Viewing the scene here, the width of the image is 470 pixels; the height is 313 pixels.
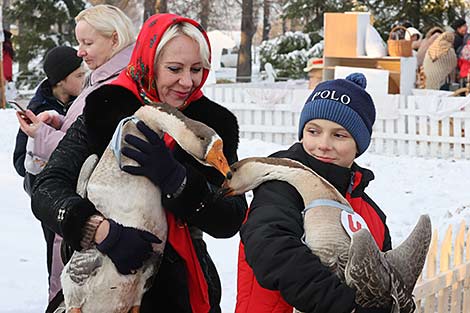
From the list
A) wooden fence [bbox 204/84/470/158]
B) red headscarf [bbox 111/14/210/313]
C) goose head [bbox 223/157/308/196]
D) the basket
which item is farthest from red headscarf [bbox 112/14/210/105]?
the basket

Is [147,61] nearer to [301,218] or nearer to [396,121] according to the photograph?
[301,218]

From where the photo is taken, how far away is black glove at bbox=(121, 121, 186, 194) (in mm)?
2301

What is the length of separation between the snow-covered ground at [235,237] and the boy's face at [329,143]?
3.12m

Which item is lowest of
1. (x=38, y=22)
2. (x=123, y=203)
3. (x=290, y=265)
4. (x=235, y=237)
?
(x=235, y=237)

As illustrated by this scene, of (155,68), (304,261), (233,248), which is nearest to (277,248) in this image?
(304,261)

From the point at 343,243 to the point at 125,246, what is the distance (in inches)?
24.8

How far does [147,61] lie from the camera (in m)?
2.48

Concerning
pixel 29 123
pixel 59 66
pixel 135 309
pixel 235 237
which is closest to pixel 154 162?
pixel 135 309

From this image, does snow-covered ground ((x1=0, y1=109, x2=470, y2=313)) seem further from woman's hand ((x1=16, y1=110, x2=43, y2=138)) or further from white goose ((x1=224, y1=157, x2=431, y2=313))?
white goose ((x1=224, y1=157, x2=431, y2=313))

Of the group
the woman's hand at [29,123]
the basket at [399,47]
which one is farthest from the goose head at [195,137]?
the basket at [399,47]

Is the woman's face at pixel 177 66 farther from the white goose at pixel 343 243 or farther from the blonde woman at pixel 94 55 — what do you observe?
the blonde woman at pixel 94 55

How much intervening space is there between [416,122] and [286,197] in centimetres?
950

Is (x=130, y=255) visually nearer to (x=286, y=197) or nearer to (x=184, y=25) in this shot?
(x=286, y=197)

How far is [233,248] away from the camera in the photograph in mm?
6875
